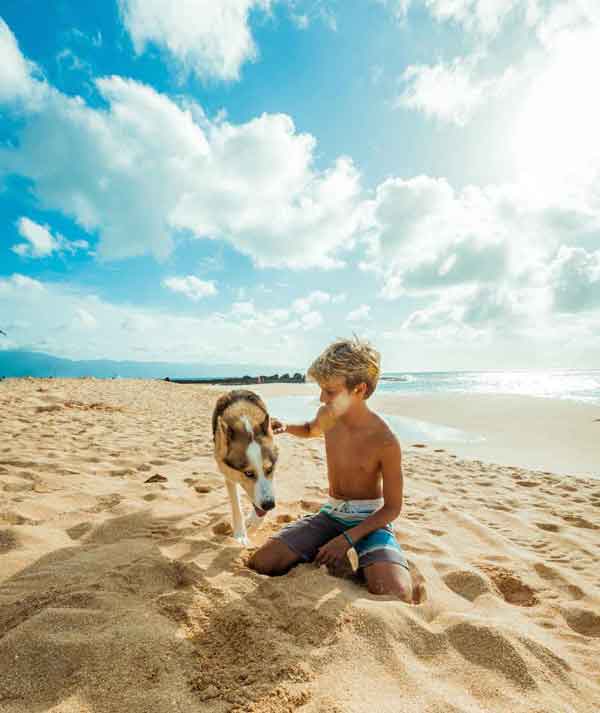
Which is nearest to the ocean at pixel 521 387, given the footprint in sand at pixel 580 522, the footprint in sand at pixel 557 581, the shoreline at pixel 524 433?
the shoreline at pixel 524 433

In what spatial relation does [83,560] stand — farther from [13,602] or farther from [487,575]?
[487,575]

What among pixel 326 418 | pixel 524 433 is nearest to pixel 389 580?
pixel 326 418

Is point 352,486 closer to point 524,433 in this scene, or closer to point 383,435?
point 383,435

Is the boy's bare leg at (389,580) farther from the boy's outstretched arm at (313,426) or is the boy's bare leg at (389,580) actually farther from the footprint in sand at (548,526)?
the footprint in sand at (548,526)

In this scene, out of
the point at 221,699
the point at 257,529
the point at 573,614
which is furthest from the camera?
the point at 257,529

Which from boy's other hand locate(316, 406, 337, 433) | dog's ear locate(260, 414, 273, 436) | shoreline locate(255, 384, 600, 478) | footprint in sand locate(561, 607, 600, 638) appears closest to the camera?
footprint in sand locate(561, 607, 600, 638)

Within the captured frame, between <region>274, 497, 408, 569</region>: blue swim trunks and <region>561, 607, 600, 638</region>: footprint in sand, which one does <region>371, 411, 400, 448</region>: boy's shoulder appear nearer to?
<region>274, 497, 408, 569</region>: blue swim trunks

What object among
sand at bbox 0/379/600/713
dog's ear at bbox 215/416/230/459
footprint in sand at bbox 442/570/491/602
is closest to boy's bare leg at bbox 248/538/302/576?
sand at bbox 0/379/600/713

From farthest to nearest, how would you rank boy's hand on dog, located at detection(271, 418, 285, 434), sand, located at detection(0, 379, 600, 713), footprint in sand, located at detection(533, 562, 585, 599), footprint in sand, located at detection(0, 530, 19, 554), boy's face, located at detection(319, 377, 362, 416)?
1. boy's hand on dog, located at detection(271, 418, 285, 434)
2. boy's face, located at detection(319, 377, 362, 416)
3. footprint in sand, located at detection(533, 562, 585, 599)
4. footprint in sand, located at detection(0, 530, 19, 554)
5. sand, located at detection(0, 379, 600, 713)

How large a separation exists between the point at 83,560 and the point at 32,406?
929 cm

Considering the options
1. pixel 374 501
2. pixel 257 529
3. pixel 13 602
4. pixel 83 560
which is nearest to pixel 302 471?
pixel 257 529

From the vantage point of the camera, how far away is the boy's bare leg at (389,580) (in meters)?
2.36

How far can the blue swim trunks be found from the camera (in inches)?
104

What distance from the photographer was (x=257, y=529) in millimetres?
3465
